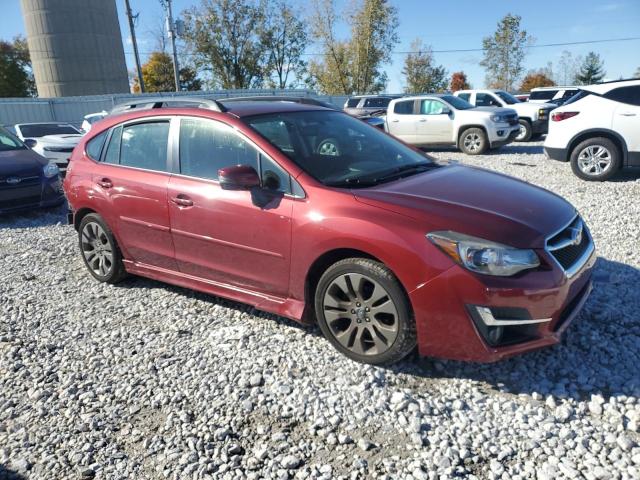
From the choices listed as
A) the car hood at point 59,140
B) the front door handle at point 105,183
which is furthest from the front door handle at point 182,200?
the car hood at point 59,140

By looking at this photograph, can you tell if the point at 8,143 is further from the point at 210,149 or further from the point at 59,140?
the point at 210,149

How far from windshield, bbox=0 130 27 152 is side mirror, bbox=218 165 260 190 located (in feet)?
23.4

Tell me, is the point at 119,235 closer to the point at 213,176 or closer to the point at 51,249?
the point at 213,176

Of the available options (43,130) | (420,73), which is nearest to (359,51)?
(420,73)

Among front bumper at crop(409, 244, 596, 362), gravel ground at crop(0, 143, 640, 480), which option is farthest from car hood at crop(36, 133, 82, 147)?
front bumper at crop(409, 244, 596, 362)

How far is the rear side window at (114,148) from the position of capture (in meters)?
4.64

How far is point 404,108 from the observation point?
48.5 ft

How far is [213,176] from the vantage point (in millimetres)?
3799

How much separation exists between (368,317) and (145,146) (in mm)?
2588

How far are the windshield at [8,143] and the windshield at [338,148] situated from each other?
6.93 metres

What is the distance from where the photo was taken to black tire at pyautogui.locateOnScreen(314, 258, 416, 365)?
2.97 metres

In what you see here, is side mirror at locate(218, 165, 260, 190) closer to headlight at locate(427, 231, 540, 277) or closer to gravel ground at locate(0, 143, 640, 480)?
gravel ground at locate(0, 143, 640, 480)

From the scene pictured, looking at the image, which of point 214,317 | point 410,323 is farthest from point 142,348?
point 410,323

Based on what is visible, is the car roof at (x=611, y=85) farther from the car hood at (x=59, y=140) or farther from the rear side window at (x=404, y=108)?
the car hood at (x=59, y=140)
